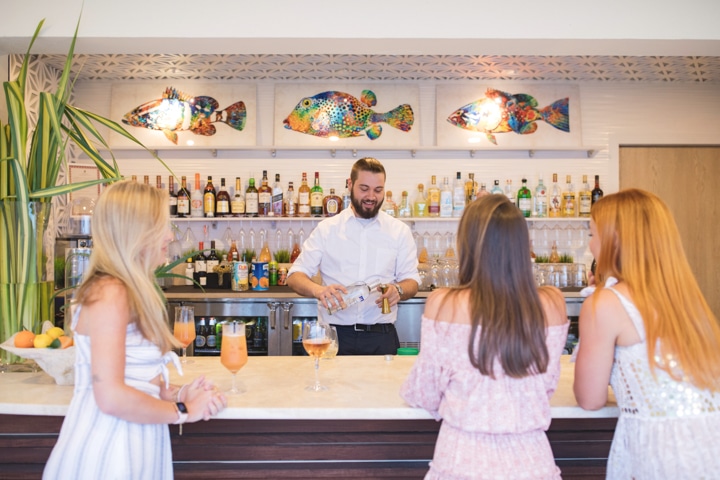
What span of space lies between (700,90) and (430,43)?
10.4ft

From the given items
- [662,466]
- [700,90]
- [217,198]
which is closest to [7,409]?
[662,466]

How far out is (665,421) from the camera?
1590 mm

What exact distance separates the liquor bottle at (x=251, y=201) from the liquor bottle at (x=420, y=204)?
4.09 ft

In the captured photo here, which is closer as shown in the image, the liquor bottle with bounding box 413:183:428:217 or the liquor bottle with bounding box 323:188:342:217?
the liquor bottle with bounding box 323:188:342:217

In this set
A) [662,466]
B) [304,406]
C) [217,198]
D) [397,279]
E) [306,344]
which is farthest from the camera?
[217,198]

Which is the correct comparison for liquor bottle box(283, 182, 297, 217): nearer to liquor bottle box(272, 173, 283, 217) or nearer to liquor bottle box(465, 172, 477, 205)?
liquor bottle box(272, 173, 283, 217)

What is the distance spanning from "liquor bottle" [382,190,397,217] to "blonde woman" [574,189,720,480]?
3.20m

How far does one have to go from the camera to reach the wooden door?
16.6 ft

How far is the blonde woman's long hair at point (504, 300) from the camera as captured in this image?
1.43m

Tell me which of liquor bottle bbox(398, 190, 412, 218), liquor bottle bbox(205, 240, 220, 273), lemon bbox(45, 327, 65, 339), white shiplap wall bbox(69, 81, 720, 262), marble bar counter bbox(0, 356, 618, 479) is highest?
white shiplap wall bbox(69, 81, 720, 262)

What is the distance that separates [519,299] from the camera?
4.76ft

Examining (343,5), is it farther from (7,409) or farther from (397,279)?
(7,409)

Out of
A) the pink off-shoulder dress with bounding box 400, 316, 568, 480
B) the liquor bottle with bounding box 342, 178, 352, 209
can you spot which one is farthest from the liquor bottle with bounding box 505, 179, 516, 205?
the pink off-shoulder dress with bounding box 400, 316, 568, 480

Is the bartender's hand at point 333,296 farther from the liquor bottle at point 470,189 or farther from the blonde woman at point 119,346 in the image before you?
the liquor bottle at point 470,189
